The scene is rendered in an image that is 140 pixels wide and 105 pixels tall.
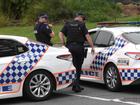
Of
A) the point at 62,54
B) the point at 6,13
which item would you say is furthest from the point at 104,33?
the point at 6,13

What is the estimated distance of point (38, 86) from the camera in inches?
365

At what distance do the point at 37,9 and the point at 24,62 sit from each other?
30.1 metres

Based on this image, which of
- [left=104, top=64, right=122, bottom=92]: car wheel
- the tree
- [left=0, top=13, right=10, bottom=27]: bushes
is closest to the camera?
[left=104, top=64, right=122, bottom=92]: car wheel

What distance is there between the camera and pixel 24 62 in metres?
9.11

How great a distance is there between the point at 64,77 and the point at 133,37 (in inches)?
71.6

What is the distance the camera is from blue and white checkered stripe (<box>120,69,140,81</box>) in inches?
378

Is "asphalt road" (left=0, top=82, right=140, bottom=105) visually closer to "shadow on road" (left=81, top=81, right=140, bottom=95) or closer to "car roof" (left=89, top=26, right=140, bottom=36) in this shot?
"shadow on road" (left=81, top=81, right=140, bottom=95)

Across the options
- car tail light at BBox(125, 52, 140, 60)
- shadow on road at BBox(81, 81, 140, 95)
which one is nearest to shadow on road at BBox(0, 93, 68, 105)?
shadow on road at BBox(81, 81, 140, 95)

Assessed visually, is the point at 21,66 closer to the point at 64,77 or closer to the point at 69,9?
the point at 64,77

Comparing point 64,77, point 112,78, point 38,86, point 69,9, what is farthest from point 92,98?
point 69,9

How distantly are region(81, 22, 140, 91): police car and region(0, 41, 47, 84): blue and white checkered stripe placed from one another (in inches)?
64.8

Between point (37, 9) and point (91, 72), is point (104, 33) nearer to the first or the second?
point (91, 72)

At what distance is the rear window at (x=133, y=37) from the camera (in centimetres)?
1011

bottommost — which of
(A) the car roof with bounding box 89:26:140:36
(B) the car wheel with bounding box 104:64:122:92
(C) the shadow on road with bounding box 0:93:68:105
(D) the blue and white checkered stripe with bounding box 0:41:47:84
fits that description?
(C) the shadow on road with bounding box 0:93:68:105
